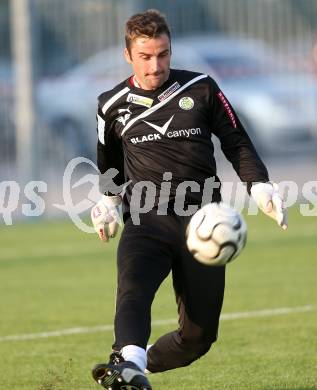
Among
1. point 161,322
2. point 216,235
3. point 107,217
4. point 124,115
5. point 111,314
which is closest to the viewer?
point 216,235

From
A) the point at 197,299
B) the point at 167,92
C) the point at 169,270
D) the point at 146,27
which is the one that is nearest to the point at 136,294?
the point at 169,270

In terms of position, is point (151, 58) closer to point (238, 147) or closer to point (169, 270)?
point (238, 147)

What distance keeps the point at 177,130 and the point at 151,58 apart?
439 millimetres

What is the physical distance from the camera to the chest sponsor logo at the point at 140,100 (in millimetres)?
6844

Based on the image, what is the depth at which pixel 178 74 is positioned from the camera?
6.92m

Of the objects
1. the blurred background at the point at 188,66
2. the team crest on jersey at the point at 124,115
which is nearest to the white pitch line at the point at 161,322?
the team crest on jersey at the point at 124,115

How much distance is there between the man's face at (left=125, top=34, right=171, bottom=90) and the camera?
6.55m

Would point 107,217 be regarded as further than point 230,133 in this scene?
Yes

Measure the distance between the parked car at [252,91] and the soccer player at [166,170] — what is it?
16.4 metres

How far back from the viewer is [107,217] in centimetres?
701

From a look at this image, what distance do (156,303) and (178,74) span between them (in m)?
4.64

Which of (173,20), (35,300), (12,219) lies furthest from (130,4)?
(35,300)

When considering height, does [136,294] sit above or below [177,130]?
below

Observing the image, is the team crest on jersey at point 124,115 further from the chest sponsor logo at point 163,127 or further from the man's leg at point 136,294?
the man's leg at point 136,294
